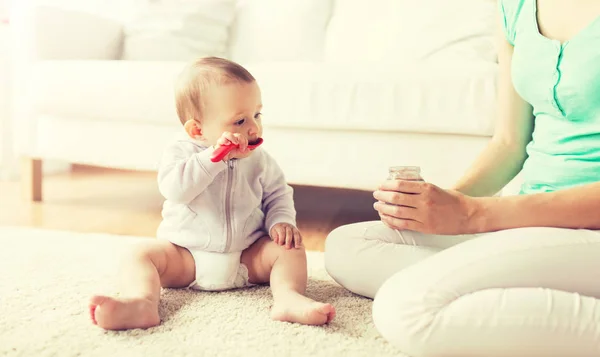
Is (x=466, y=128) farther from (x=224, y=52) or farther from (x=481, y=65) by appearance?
(x=224, y=52)

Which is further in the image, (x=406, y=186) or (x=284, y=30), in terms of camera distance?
(x=284, y=30)

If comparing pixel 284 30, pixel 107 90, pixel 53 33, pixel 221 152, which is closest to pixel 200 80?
pixel 221 152

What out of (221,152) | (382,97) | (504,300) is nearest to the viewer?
(504,300)

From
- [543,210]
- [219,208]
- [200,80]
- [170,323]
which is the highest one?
[200,80]

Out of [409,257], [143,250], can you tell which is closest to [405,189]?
[409,257]

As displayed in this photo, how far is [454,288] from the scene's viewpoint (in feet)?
2.41

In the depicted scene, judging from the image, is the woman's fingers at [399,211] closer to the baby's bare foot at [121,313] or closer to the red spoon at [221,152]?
the red spoon at [221,152]

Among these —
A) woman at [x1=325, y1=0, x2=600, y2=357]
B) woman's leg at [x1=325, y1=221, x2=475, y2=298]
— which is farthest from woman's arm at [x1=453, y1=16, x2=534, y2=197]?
woman's leg at [x1=325, y1=221, x2=475, y2=298]

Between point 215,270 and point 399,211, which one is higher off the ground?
point 399,211

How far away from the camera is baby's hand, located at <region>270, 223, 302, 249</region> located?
3.39 ft

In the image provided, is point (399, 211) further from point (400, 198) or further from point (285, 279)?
point (285, 279)

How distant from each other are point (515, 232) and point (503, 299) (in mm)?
108

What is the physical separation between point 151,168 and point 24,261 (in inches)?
22.4

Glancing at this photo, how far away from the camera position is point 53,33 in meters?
1.98
